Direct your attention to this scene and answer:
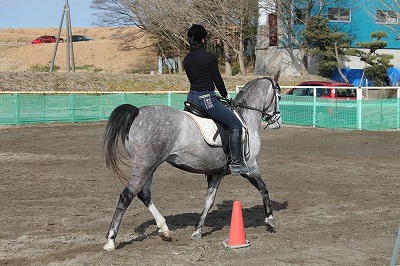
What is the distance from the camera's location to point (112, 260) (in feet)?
25.2

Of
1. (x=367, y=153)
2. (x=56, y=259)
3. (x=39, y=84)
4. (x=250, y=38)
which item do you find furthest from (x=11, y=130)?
(x=250, y=38)

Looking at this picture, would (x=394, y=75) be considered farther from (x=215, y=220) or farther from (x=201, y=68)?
(x=201, y=68)

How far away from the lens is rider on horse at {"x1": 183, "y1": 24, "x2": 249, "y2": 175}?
8.77m

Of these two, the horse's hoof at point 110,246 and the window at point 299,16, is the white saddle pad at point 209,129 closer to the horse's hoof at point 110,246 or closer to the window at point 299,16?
the horse's hoof at point 110,246

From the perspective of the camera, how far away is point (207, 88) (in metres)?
8.86

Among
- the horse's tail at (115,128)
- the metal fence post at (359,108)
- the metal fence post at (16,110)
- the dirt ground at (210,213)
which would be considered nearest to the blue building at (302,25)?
the metal fence post at (359,108)

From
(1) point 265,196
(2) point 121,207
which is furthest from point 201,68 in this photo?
(2) point 121,207

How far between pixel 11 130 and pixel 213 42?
30.9m

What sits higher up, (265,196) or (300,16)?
(300,16)

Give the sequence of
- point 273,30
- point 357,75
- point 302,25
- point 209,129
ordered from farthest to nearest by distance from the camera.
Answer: point 273,30
point 302,25
point 357,75
point 209,129

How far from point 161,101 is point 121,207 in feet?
69.0

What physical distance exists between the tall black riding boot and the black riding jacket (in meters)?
0.67

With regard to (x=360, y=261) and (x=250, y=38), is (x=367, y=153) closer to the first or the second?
(x=360, y=261)

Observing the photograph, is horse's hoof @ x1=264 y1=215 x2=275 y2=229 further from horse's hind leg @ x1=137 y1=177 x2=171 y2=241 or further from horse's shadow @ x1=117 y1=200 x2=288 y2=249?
horse's hind leg @ x1=137 y1=177 x2=171 y2=241
